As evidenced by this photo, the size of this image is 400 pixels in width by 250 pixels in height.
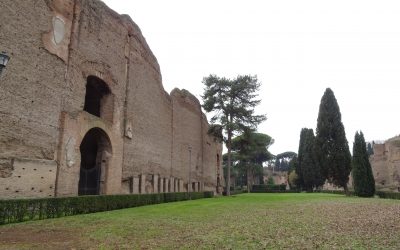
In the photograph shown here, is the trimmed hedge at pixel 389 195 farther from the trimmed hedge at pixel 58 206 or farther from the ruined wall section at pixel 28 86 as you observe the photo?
the ruined wall section at pixel 28 86

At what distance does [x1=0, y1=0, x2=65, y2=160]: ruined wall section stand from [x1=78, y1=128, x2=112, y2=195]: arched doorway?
4.63 metres

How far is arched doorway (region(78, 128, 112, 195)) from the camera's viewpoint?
1997 centimetres

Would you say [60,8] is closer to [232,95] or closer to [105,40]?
[105,40]

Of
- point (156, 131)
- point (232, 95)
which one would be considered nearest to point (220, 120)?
point (232, 95)

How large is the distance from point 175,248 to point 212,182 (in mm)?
38465

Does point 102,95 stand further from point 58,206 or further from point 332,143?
point 332,143

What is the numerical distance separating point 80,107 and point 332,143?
21505mm

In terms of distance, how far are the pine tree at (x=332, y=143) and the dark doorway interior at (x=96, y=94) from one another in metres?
19.1

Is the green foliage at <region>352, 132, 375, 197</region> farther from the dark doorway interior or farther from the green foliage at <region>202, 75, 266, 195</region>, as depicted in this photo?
the dark doorway interior

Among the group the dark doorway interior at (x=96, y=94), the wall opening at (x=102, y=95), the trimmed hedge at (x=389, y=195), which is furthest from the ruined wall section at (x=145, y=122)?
the trimmed hedge at (x=389, y=195)

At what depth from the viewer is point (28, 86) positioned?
574 inches

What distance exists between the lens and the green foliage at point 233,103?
116ft

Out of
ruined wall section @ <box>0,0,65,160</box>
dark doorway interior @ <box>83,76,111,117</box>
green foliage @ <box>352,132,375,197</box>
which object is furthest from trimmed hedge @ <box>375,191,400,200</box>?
ruined wall section @ <box>0,0,65,160</box>

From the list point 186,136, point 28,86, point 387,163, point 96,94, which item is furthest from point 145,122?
point 387,163
